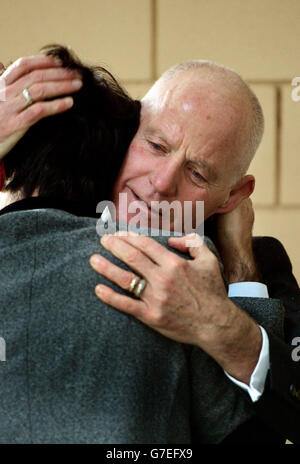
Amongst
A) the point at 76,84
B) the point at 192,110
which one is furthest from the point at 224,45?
the point at 76,84

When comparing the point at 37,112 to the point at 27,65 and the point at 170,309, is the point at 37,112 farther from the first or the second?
the point at 170,309

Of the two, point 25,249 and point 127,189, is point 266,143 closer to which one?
point 127,189

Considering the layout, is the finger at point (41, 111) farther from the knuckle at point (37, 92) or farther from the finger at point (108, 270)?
the finger at point (108, 270)

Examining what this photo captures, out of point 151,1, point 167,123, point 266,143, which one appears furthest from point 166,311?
point 151,1

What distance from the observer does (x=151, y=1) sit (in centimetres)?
285

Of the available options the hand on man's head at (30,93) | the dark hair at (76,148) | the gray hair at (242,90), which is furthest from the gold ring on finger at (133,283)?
the gray hair at (242,90)

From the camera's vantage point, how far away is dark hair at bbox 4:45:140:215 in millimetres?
1052

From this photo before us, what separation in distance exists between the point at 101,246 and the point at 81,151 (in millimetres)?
220

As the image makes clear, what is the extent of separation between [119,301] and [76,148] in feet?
1.04

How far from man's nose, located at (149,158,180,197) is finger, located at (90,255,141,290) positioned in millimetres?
503

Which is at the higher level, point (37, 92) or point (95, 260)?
point (37, 92)

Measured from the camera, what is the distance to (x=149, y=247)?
946 mm

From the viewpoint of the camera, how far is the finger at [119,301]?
88cm

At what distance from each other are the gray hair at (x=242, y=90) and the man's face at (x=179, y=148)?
0.05 m
